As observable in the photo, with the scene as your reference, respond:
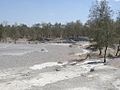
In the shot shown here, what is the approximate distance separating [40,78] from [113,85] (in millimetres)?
7885

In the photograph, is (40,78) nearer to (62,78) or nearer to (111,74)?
(62,78)

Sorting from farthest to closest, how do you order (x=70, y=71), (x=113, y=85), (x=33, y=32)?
(x=33, y=32), (x=70, y=71), (x=113, y=85)

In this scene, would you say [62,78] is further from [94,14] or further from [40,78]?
[94,14]

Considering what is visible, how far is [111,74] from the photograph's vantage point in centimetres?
3275

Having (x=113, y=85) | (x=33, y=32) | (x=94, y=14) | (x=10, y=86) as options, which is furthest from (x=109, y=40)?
(x=33, y=32)

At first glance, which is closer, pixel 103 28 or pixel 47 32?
pixel 103 28

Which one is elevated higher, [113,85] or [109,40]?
[109,40]

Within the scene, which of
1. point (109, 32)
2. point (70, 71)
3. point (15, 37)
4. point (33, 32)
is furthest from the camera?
point (33, 32)

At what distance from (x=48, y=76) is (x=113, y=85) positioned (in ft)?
26.6

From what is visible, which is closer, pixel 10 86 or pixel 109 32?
pixel 10 86

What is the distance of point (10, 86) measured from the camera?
2638 cm

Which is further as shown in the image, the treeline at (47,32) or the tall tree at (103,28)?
the treeline at (47,32)

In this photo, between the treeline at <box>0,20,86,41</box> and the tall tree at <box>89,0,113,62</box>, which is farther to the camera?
the treeline at <box>0,20,86,41</box>

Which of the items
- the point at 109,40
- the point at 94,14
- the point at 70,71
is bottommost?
the point at 70,71
